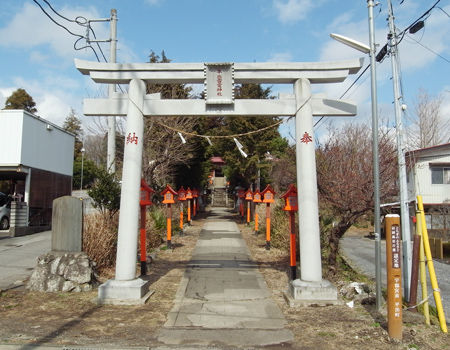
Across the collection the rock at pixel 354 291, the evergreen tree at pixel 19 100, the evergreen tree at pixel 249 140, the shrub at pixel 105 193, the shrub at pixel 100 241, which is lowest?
the rock at pixel 354 291

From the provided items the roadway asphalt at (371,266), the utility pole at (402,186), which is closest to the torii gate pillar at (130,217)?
the utility pole at (402,186)

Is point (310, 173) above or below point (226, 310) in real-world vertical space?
above

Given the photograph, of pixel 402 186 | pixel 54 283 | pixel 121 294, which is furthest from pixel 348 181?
pixel 54 283

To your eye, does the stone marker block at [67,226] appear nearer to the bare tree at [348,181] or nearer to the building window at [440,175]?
the bare tree at [348,181]

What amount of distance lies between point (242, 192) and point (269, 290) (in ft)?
63.6

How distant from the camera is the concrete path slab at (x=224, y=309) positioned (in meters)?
5.44

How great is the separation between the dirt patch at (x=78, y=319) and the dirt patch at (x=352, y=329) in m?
2.12

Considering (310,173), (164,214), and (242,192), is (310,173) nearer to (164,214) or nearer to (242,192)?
(164,214)

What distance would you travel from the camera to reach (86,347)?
4996 mm

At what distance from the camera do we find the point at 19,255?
12.0 meters

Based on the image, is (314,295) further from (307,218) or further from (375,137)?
(375,137)

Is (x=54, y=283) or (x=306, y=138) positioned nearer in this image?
(x=306, y=138)

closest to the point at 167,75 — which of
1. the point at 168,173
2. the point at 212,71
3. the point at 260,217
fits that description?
the point at 212,71

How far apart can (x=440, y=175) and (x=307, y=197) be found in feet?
70.4
